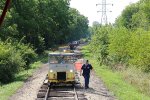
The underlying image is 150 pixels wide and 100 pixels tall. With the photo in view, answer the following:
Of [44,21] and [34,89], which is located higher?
[44,21]

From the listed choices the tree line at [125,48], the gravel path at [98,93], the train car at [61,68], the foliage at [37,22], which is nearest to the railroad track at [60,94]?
the gravel path at [98,93]

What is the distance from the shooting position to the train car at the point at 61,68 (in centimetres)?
2264

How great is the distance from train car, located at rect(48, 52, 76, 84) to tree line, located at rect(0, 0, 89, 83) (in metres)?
6.45

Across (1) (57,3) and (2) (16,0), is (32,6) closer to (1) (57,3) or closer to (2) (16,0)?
(2) (16,0)

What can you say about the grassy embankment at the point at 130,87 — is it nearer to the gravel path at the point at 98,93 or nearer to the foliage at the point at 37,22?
the gravel path at the point at 98,93

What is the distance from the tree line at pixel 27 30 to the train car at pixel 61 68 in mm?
6450

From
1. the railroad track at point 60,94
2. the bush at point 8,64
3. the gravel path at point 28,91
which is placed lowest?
the gravel path at point 28,91

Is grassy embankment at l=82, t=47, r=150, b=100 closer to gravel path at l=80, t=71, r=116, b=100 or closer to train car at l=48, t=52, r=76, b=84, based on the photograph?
gravel path at l=80, t=71, r=116, b=100

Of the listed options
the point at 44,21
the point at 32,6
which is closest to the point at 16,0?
the point at 32,6

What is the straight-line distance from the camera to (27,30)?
61.1 m

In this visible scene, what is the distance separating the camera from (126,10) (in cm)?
14562

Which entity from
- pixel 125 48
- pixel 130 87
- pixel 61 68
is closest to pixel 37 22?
pixel 125 48

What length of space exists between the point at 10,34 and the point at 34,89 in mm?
25711

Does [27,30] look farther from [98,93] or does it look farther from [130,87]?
[98,93]
